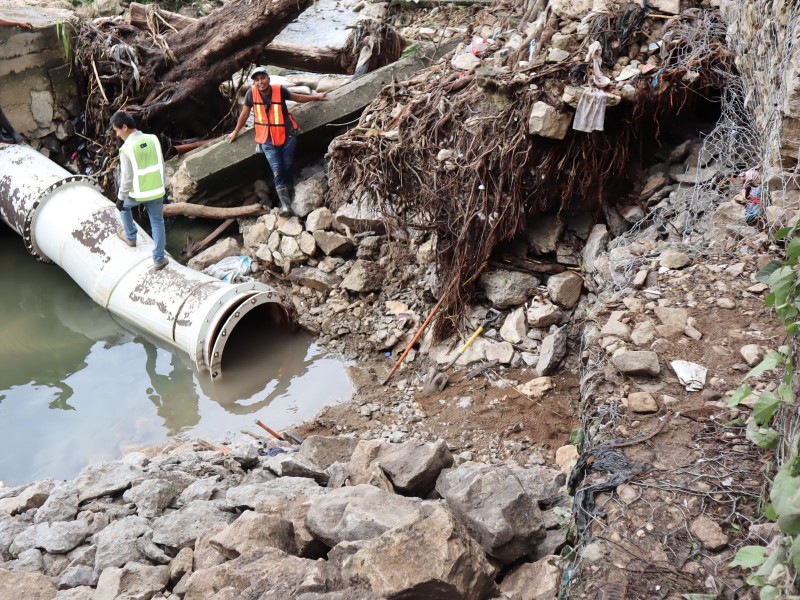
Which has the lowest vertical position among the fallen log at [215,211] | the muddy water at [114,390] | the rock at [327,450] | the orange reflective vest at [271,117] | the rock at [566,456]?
the muddy water at [114,390]

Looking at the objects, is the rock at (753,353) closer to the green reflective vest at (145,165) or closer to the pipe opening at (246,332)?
the pipe opening at (246,332)

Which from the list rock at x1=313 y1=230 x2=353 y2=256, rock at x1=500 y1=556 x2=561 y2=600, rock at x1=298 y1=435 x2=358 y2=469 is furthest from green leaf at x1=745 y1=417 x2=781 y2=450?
rock at x1=313 y1=230 x2=353 y2=256

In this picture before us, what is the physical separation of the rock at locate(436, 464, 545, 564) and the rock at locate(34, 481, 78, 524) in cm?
233

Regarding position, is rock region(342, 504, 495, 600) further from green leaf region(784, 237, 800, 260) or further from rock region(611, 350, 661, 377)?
green leaf region(784, 237, 800, 260)

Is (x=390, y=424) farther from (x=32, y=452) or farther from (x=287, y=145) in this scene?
(x=287, y=145)

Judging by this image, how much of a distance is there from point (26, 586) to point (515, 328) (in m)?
4.05

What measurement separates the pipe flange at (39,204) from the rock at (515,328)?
4927mm

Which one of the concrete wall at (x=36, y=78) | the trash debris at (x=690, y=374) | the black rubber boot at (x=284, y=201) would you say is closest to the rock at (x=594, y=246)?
the trash debris at (x=690, y=374)

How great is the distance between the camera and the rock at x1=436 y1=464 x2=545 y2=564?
3338mm

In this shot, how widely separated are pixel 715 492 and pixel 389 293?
14.7ft

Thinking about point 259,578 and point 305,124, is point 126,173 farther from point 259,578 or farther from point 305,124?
point 259,578

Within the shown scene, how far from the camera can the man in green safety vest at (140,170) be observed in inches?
271

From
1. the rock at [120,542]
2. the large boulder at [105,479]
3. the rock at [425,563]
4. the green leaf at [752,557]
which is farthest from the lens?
the large boulder at [105,479]

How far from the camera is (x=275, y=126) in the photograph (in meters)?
8.06
